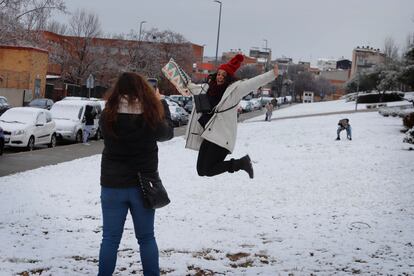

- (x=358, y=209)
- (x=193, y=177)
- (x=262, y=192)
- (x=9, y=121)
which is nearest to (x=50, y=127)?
(x=9, y=121)

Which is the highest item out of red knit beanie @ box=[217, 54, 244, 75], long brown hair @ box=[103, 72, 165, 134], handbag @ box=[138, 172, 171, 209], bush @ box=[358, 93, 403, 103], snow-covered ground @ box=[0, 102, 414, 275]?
bush @ box=[358, 93, 403, 103]

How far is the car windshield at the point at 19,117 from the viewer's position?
2041 cm

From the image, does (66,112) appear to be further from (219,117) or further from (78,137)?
(219,117)

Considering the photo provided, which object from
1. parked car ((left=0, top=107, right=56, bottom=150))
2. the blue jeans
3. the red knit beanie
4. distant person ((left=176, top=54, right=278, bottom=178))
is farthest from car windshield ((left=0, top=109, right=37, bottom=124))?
the blue jeans

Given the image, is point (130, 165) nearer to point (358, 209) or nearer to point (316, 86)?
point (358, 209)

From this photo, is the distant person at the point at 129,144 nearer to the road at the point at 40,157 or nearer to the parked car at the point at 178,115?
the road at the point at 40,157

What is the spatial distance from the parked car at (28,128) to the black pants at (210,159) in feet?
48.6

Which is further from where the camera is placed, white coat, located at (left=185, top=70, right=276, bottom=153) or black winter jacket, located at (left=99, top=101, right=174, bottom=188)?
white coat, located at (left=185, top=70, right=276, bottom=153)

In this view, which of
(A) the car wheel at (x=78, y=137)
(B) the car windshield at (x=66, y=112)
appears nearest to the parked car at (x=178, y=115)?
(B) the car windshield at (x=66, y=112)

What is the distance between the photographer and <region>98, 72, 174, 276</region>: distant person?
453 cm

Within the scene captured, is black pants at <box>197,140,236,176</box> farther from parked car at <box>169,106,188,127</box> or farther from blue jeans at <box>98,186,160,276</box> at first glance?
parked car at <box>169,106,188,127</box>

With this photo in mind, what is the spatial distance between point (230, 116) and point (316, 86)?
4856 inches

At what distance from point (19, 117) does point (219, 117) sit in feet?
53.4

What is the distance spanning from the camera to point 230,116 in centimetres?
588
